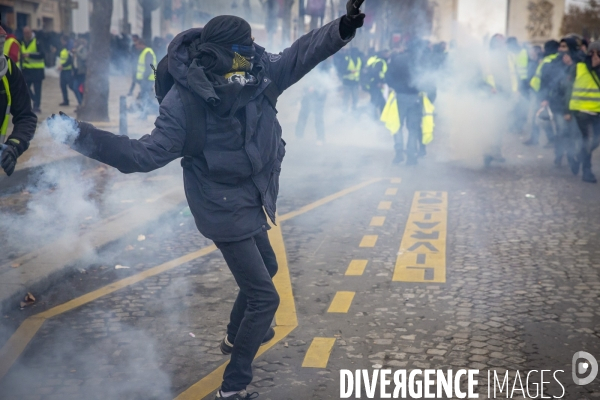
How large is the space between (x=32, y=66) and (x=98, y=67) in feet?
8.50

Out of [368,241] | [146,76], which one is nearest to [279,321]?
[368,241]

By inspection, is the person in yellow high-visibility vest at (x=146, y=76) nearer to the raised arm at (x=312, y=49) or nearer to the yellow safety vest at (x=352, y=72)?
the yellow safety vest at (x=352, y=72)

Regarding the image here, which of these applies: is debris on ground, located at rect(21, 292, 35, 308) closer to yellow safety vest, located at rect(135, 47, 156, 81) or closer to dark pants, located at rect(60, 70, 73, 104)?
yellow safety vest, located at rect(135, 47, 156, 81)

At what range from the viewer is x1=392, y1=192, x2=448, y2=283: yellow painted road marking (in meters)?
5.89

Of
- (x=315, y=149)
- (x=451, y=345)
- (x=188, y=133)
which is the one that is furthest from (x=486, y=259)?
(x=315, y=149)

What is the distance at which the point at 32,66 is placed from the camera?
1780 cm

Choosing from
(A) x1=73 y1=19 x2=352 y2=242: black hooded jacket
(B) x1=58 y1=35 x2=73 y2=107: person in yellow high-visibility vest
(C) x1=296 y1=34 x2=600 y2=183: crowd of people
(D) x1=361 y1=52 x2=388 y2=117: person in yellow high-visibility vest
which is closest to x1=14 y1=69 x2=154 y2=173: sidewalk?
(B) x1=58 y1=35 x2=73 y2=107: person in yellow high-visibility vest

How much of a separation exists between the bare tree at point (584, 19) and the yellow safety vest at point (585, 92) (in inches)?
1975

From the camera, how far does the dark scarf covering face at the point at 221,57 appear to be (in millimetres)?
3294

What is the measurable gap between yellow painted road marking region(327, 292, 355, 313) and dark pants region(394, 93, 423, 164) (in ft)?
22.0

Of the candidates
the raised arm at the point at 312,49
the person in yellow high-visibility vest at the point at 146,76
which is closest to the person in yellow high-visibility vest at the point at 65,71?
the person in yellow high-visibility vest at the point at 146,76

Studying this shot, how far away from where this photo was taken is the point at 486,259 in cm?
632

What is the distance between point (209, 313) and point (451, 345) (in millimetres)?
1534

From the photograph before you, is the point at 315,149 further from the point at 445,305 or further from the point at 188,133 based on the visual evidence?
the point at 188,133
